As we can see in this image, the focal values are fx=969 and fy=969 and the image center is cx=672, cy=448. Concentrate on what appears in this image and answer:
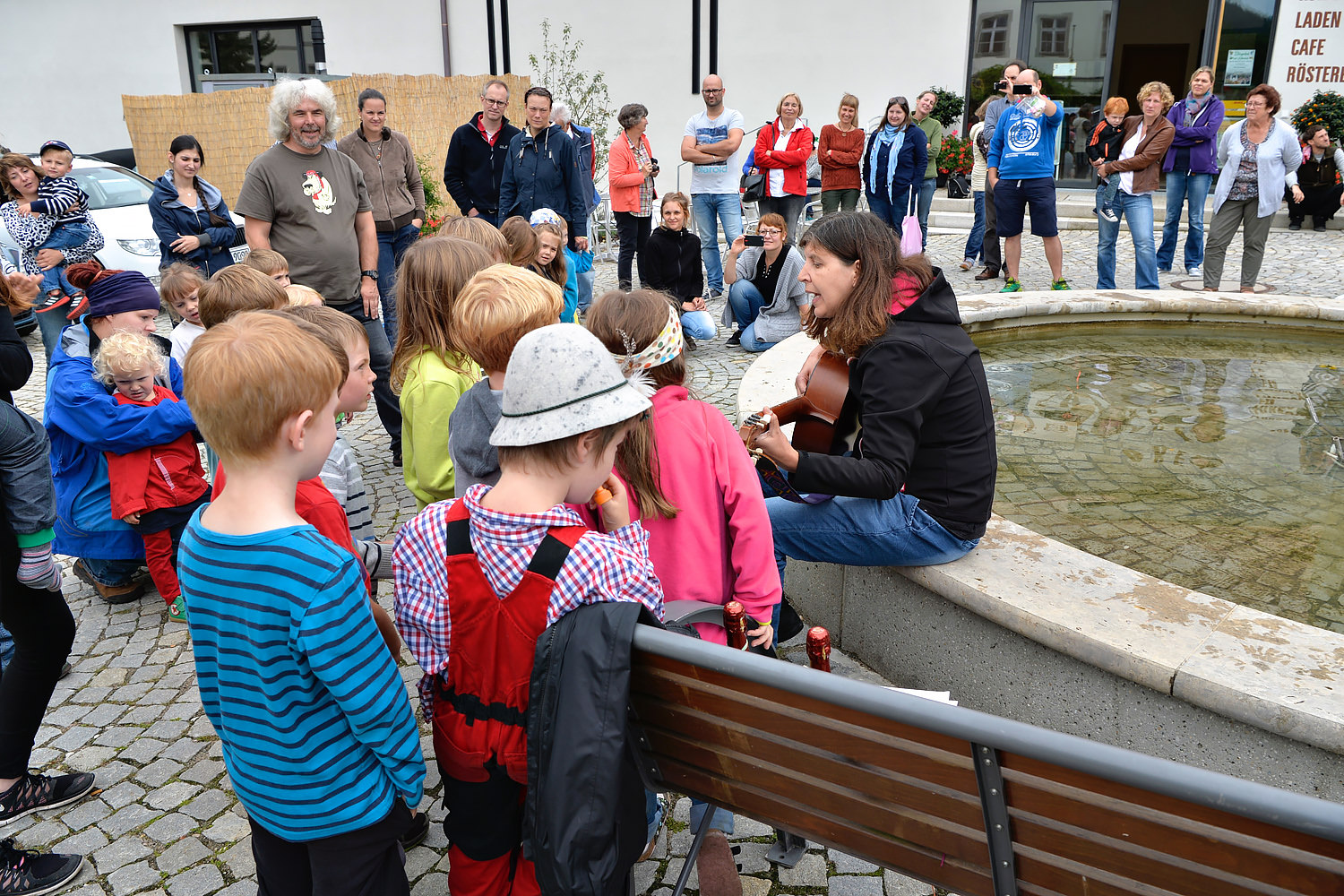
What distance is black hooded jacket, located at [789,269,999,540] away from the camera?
276 centimetres

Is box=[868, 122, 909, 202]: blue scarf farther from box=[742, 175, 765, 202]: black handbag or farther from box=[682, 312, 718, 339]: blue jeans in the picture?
box=[682, 312, 718, 339]: blue jeans

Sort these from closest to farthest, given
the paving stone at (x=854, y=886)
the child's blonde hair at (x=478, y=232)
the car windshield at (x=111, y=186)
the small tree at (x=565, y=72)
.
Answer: the paving stone at (x=854, y=886) < the child's blonde hair at (x=478, y=232) < the car windshield at (x=111, y=186) < the small tree at (x=565, y=72)

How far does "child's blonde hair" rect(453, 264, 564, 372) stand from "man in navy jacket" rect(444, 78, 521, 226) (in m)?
5.46

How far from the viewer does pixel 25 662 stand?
2.71 m

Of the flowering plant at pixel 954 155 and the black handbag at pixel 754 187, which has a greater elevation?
the flowering plant at pixel 954 155

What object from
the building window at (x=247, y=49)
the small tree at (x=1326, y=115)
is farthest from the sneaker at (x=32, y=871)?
the building window at (x=247, y=49)

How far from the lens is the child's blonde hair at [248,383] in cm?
171

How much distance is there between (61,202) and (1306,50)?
16618 millimetres

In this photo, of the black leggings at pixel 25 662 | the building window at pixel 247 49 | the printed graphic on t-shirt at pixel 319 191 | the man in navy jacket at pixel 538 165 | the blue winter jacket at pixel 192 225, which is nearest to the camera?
the black leggings at pixel 25 662

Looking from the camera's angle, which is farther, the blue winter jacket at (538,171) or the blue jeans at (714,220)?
the blue jeans at (714,220)

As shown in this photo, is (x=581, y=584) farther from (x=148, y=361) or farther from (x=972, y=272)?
(x=972, y=272)

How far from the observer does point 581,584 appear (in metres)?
1.69

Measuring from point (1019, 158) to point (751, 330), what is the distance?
3.12 meters

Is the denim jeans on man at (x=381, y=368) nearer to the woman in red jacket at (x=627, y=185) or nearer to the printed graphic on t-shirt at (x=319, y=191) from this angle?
the printed graphic on t-shirt at (x=319, y=191)
